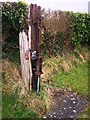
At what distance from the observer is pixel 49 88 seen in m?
7.05

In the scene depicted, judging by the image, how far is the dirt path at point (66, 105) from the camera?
228 inches

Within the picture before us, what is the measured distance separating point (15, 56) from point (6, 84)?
1.84m

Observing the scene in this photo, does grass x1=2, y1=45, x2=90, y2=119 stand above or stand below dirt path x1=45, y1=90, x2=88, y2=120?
above

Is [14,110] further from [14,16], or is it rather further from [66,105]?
[14,16]

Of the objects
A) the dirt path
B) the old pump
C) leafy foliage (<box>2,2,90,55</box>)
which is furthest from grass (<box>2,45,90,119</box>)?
leafy foliage (<box>2,2,90,55</box>)

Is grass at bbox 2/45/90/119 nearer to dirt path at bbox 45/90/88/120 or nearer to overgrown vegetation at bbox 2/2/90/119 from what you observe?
overgrown vegetation at bbox 2/2/90/119

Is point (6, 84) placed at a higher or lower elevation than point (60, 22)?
lower

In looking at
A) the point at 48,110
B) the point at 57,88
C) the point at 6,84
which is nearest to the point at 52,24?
the point at 57,88

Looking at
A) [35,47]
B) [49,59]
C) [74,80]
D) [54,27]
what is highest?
[54,27]

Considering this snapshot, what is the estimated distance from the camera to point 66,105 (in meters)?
6.25

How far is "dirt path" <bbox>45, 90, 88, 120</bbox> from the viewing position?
228 inches

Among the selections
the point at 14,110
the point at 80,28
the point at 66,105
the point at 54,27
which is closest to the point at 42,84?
the point at 66,105

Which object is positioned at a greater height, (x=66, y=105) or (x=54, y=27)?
(x=54, y=27)

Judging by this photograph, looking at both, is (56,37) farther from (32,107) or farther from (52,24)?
(32,107)
